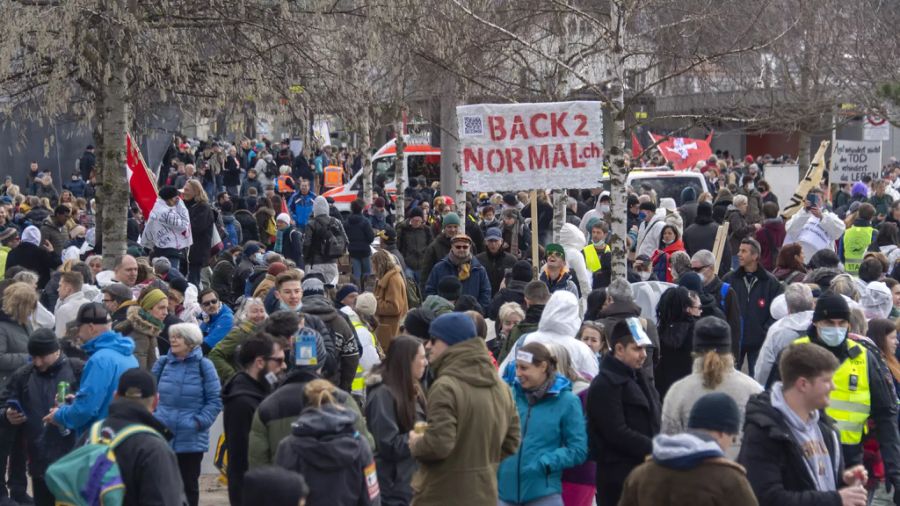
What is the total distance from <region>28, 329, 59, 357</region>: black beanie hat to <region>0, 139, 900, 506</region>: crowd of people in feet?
0.07

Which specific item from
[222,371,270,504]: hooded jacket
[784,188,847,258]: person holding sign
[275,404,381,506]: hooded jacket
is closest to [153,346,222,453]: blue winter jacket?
[222,371,270,504]: hooded jacket

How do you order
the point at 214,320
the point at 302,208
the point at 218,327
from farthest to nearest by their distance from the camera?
the point at 302,208 → the point at 214,320 → the point at 218,327

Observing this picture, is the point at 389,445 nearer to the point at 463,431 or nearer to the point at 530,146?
the point at 463,431

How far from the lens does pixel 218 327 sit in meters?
10.7

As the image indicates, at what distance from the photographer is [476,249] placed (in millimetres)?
18328

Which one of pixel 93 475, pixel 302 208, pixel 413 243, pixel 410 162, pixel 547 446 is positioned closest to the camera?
pixel 93 475

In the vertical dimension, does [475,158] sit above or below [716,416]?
above

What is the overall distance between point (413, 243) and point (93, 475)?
1236 cm

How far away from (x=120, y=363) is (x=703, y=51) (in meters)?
12.3

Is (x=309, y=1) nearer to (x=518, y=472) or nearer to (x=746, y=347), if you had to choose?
(x=746, y=347)

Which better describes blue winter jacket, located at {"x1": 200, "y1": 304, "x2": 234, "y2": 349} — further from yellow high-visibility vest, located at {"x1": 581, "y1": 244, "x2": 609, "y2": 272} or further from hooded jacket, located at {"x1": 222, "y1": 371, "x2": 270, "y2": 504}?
yellow high-visibility vest, located at {"x1": 581, "y1": 244, "x2": 609, "y2": 272}

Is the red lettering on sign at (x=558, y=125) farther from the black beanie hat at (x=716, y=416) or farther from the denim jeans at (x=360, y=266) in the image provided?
the black beanie hat at (x=716, y=416)

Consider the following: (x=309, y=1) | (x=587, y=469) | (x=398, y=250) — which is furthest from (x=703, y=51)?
(x=587, y=469)

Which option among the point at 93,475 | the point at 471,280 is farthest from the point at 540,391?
the point at 471,280
